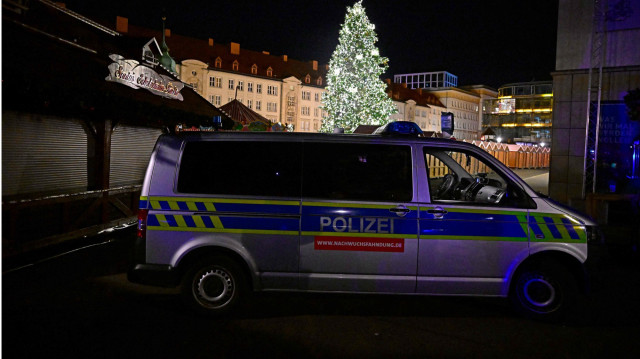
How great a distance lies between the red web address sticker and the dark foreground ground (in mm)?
859

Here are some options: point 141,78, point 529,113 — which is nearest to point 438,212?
point 141,78

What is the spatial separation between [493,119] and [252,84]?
263ft

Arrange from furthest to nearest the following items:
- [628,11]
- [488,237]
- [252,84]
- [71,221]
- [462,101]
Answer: [462,101] < [252,84] < [628,11] < [71,221] < [488,237]

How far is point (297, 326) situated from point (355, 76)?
3232 centimetres

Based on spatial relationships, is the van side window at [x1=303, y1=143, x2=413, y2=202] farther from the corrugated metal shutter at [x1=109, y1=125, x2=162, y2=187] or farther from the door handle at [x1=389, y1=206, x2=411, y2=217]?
the corrugated metal shutter at [x1=109, y1=125, x2=162, y2=187]

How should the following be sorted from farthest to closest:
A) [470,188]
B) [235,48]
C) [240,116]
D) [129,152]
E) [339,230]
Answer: [235,48] < [240,116] < [129,152] < [470,188] < [339,230]

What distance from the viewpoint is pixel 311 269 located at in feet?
19.3

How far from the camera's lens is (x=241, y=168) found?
596 centimetres

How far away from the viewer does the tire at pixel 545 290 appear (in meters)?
5.90

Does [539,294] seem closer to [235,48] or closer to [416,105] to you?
[235,48]

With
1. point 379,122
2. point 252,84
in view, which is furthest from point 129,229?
point 252,84

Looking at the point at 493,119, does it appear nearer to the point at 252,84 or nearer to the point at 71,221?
the point at 252,84

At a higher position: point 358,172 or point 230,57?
point 230,57

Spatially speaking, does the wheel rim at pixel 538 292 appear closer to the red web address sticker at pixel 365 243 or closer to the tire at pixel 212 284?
the red web address sticker at pixel 365 243
